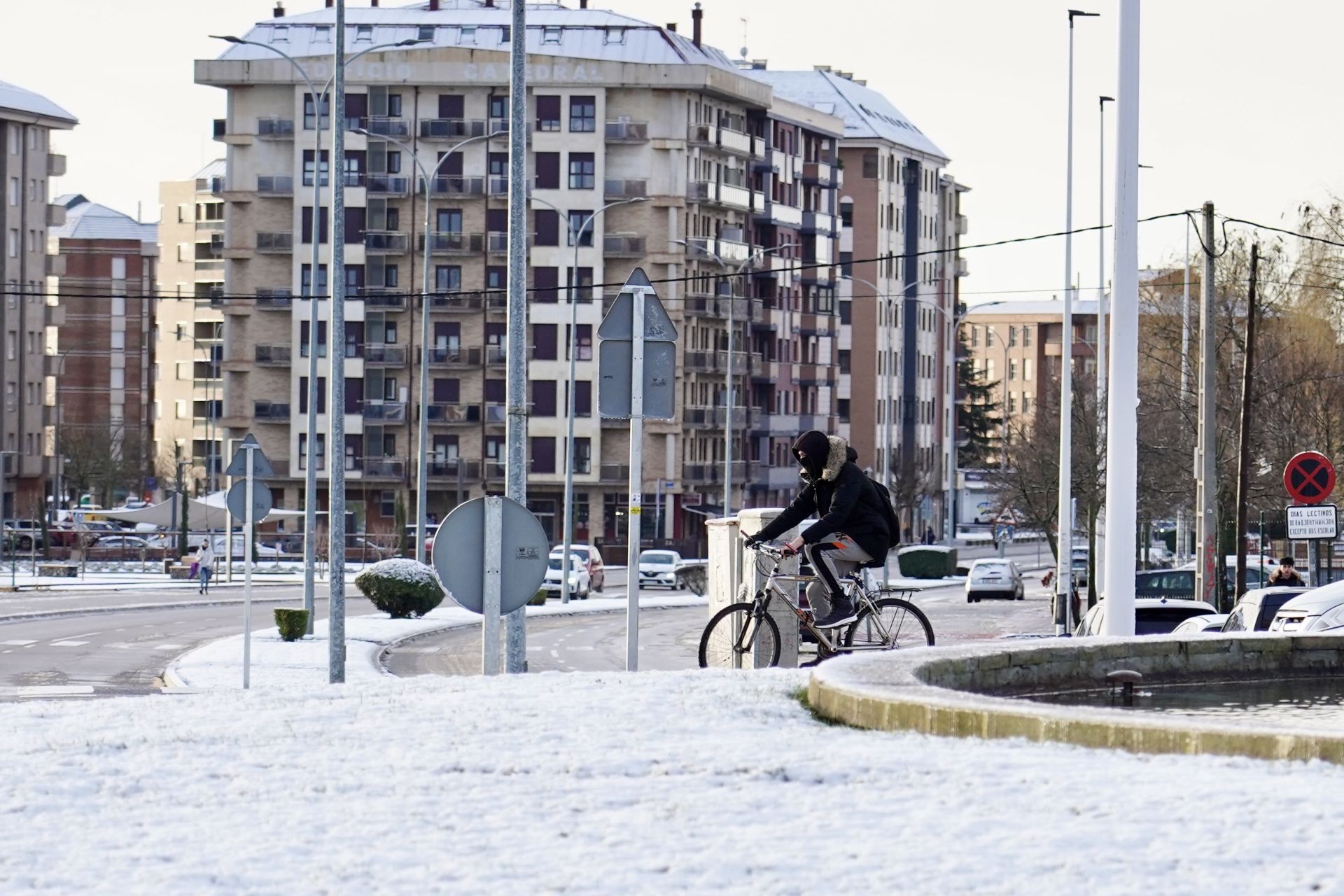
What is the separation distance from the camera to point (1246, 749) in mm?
8883

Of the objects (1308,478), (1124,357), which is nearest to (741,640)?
(1124,357)

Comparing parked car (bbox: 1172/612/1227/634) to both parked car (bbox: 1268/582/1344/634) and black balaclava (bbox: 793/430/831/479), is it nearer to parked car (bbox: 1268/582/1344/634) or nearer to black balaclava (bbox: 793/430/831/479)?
parked car (bbox: 1268/582/1344/634)

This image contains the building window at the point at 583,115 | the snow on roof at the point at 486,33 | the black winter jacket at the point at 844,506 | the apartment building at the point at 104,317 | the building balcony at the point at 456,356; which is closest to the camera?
the black winter jacket at the point at 844,506

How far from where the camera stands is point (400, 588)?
51.2 m

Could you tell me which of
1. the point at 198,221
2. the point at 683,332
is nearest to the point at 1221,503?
the point at 683,332

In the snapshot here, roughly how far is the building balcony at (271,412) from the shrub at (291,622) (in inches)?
2699

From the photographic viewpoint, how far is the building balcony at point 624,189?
108 meters

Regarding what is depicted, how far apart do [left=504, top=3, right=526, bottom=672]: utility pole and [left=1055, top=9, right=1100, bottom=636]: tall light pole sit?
79.0 feet

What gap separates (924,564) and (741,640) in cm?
8124

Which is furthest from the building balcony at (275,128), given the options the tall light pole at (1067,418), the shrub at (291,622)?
the shrub at (291,622)

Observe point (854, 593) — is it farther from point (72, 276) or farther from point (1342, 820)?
point (72, 276)

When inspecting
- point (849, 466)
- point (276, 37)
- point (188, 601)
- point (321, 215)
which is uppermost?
point (276, 37)

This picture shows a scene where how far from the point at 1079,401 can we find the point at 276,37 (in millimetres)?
48817

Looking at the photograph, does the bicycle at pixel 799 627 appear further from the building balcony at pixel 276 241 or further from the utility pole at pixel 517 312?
the building balcony at pixel 276 241
